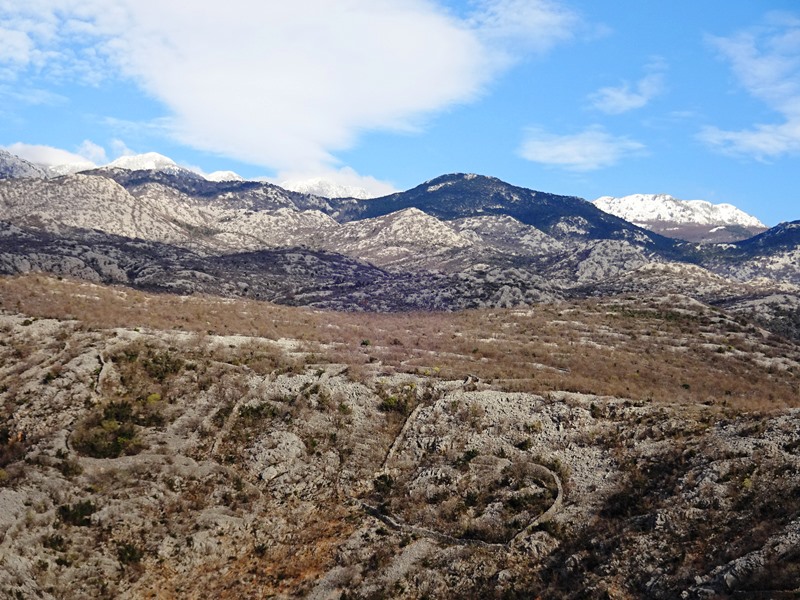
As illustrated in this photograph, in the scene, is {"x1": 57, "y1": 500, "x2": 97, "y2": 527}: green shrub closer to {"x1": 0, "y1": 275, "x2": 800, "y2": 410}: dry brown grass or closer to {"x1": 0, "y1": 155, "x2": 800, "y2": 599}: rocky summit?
{"x1": 0, "y1": 155, "x2": 800, "y2": 599}: rocky summit

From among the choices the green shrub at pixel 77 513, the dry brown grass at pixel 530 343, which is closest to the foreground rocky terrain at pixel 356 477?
the green shrub at pixel 77 513

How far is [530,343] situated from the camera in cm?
7662

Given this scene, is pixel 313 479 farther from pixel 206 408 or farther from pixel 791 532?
pixel 791 532

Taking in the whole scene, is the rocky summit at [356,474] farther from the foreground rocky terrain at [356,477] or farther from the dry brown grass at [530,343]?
the dry brown grass at [530,343]

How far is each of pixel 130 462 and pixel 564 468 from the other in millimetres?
25492

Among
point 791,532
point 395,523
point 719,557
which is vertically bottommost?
point 395,523

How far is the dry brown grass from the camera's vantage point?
49.6 metres

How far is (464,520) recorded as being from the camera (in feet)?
96.6

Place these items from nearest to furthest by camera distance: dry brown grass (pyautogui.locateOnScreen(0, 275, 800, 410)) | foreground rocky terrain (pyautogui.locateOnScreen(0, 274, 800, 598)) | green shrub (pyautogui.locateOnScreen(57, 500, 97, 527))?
foreground rocky terrain (pyautogui.locateOnScreen(0, 274, 800, 598)) → green shrub (pyautogui.locateOnScreen(57, 500, 97, 527)) → dry brown grass (pyautogui.locateOnScreen(0, 275, 800, 410))

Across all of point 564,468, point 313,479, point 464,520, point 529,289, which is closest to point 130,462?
point 313,479

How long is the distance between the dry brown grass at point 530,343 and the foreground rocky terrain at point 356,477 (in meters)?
1.52

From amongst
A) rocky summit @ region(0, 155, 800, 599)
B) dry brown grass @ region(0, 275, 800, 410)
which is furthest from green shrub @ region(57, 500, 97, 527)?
dry brown grass @ region(0, 275, 800, 410)

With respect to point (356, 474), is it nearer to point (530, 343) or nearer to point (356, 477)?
point (356, 477)

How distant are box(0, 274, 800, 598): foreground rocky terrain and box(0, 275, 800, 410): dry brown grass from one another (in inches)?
59.8
